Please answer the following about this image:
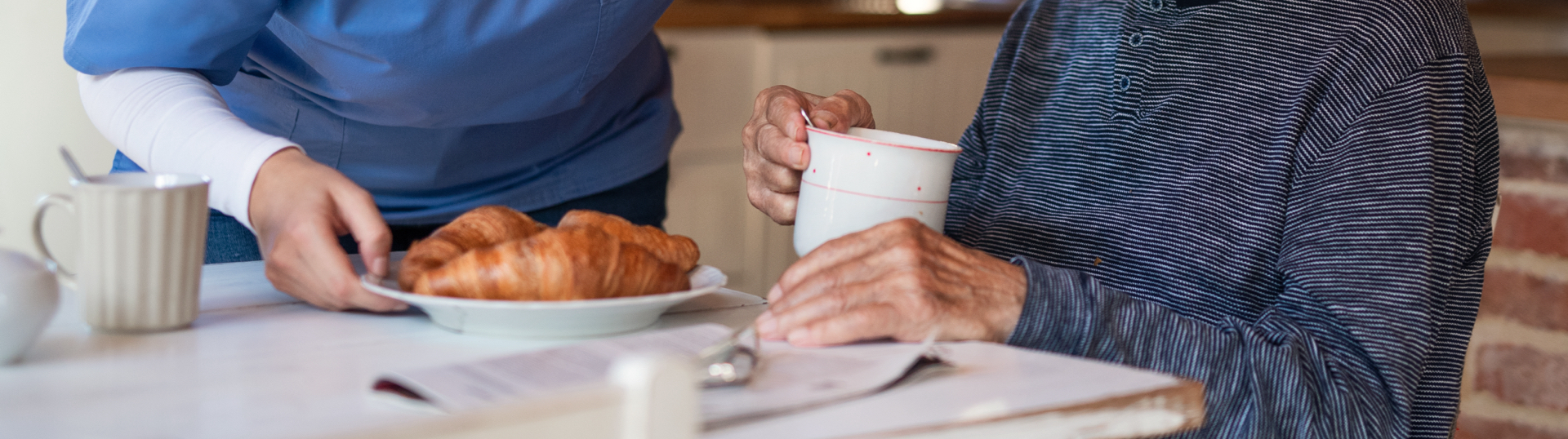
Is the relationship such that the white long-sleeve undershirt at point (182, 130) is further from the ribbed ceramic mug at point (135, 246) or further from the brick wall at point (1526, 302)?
the brick wall at point (1526, 302)

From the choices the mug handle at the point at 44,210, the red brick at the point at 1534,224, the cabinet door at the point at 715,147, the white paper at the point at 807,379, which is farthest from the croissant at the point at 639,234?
the cabinet door at the point at 715,147

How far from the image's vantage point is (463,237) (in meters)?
0.75

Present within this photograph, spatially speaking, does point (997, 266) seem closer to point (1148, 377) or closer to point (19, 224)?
point (1148, 377)

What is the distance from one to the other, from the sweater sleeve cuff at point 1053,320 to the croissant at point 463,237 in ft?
1.08

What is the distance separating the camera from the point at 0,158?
1623 mm

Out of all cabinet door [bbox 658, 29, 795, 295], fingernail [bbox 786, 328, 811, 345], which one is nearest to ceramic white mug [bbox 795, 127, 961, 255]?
fingernail [bbox 786, 328, 811, 345]

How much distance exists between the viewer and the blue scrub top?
2.83 feet

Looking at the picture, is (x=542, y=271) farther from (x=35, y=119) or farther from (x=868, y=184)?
(x=35, y=119)

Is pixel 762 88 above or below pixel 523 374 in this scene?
below

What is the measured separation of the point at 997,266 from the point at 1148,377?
0.52ft

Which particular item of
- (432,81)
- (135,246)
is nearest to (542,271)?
(135,246)

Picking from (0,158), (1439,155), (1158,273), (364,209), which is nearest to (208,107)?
(364,209)

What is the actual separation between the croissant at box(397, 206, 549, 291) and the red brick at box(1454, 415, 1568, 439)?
126cm

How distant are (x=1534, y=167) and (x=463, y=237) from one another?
1331 mm
